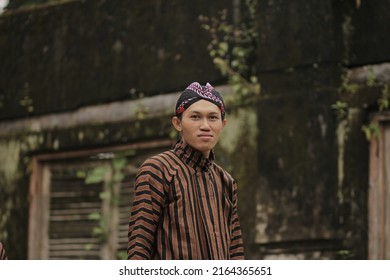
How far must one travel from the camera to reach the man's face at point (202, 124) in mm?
5680

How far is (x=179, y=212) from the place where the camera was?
554 cm

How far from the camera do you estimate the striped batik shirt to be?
5496 millimetres

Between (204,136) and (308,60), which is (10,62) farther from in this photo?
(204,136)

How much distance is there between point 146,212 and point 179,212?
0.15 m

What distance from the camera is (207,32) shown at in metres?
10.7

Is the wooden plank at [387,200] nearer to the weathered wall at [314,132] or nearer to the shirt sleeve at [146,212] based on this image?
the weathered wall at [314,132]

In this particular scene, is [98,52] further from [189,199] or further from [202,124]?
[189,199]

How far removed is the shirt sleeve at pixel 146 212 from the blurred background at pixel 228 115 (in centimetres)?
412

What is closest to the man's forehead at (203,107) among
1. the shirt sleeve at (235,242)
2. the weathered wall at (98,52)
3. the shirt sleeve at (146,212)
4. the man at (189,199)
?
the man at (189,199)

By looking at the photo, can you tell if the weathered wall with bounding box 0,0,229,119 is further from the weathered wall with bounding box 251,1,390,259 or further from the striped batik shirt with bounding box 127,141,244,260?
the striped batik shirt with bounding box 127,141,244,260

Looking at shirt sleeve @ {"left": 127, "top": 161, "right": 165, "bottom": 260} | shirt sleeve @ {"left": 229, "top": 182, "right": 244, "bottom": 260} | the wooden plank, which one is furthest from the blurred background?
shirt sleeve @ {"left": 127, "top": 161, "right": 165, "bottom": 260}

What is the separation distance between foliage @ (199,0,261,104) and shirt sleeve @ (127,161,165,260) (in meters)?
4.70

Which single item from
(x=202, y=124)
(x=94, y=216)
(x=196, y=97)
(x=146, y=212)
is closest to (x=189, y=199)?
(x=146, y=212)

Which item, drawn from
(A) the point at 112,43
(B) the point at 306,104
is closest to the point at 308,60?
(B) the point at 306,104
